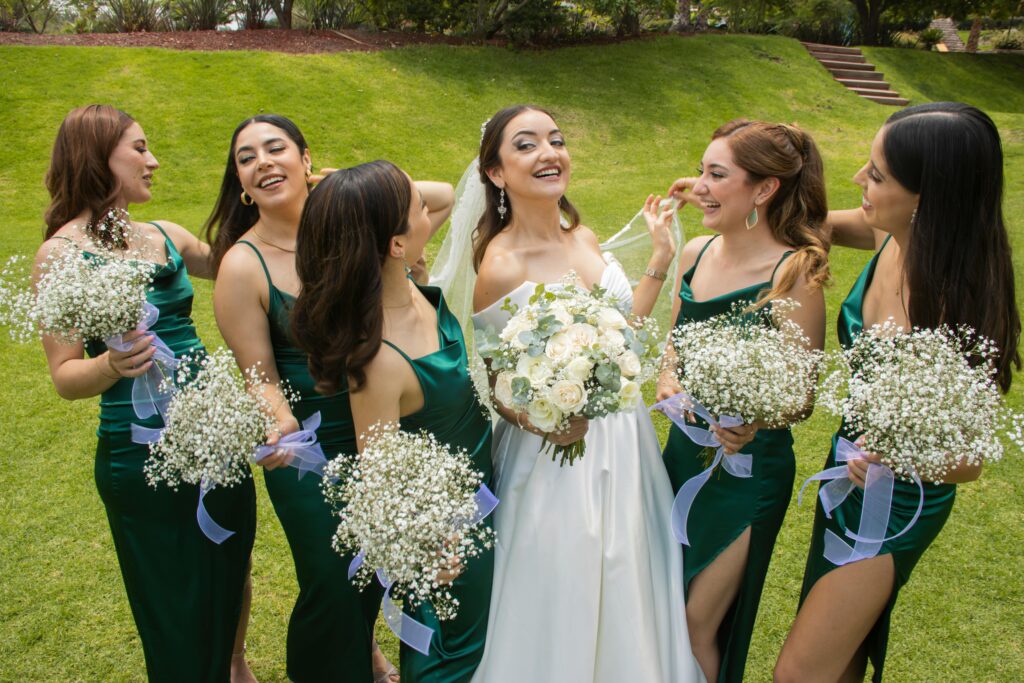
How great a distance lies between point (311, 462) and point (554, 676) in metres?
1.31

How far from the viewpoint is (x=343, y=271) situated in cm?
288

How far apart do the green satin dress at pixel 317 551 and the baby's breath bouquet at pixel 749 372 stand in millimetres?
1445

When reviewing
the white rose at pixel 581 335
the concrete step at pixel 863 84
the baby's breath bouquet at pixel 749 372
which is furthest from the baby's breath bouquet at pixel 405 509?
the concrete step at pixel 863 84

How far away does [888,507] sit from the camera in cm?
291

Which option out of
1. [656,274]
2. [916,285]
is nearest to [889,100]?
[656,274]

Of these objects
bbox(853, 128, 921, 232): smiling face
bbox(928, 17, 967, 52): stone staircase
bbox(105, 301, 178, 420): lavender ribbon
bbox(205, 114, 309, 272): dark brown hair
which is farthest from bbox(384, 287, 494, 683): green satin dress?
bbox(928, 17, 967, 52): stone staircase

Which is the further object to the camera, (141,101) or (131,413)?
(141,101)

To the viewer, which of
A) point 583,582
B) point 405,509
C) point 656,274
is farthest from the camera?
point 656,274

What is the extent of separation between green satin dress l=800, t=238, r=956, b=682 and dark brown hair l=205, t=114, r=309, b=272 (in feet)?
8.35

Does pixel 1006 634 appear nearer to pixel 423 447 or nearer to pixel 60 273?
pixel 423 447

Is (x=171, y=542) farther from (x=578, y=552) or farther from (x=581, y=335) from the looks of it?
(x=581, y=335)

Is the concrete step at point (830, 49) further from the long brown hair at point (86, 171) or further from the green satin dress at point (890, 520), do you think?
the long brown hair at point (86, 171)

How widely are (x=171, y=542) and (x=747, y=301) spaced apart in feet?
9.02

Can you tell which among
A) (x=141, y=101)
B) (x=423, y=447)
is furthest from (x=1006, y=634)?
(x=141, y=101)
